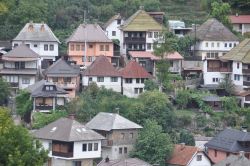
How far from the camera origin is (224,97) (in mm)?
55344

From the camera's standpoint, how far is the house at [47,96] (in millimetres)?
52719

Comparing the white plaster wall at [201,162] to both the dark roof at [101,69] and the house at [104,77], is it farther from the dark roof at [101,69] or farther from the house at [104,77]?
the dark roof at [101,69]

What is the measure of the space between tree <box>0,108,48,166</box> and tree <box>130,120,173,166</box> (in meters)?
16.3

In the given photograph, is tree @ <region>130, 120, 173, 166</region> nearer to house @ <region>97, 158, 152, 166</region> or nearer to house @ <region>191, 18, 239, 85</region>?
house @ <region>97, 158, 152, 166</region>

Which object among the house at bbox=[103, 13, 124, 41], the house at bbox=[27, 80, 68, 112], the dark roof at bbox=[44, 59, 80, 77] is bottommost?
the house at bbox=[27, 80, 68, 112]

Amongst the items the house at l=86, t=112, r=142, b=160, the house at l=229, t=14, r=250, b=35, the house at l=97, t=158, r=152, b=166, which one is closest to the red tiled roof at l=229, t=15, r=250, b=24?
the house at l=229, t=14, r=250, b=35

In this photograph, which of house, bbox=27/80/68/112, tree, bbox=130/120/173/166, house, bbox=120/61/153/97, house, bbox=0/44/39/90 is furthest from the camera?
house, bbox=0/44/39/90

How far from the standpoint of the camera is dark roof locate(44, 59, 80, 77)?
55.7 meters

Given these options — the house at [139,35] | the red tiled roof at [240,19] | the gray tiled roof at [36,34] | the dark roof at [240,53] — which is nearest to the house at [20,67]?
the gray tiled roof at [36,34]

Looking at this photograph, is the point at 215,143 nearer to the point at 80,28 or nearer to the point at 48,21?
the point at 80,28

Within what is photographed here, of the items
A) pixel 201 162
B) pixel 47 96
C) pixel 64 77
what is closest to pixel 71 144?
pixel 47 96

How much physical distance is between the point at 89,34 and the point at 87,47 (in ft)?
2.78

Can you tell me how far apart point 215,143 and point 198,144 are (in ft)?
4.23

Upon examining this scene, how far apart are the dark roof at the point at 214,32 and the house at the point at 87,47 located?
226 inches
